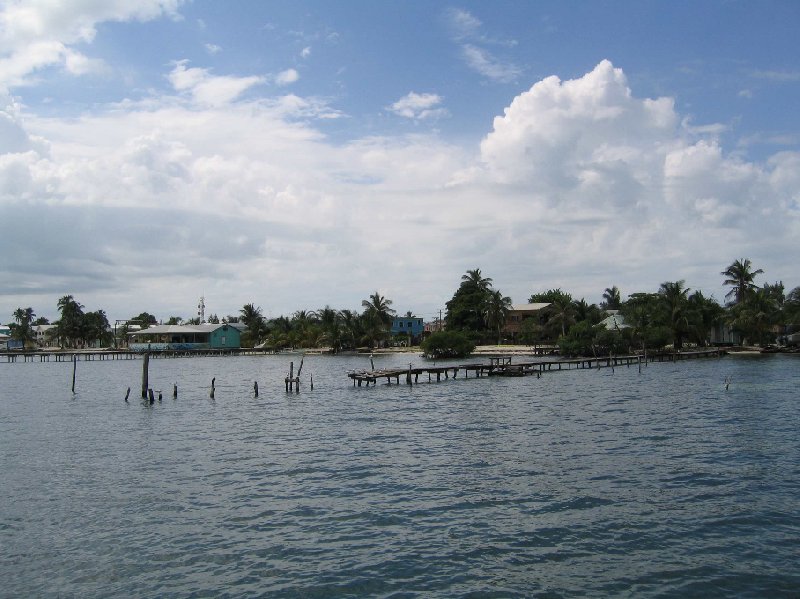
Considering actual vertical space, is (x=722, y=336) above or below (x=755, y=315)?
below

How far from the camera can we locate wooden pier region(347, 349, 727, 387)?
59.3 metres

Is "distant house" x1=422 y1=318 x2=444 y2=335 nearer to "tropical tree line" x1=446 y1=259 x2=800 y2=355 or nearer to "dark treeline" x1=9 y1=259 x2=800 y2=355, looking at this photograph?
"dark treeline" x1=9 y1=259 x2=800 y2=355

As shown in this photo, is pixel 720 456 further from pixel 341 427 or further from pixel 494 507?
pixel 341 427

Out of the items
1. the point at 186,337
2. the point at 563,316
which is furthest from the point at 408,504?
the point at 186,337

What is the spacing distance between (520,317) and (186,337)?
221 feet

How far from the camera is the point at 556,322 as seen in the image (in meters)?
113

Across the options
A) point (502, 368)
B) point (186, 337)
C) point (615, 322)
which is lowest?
point (502, 368)

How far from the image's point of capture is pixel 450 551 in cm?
1565

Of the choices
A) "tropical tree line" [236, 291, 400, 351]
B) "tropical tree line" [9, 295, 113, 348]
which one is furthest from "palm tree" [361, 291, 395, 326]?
"tropical tree line" [9, 295, 113, 348]

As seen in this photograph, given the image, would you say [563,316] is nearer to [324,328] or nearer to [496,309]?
[496,309]

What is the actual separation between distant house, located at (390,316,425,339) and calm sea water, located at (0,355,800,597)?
118680 millimetres

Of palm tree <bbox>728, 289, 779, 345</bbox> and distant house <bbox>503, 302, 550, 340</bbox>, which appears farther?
distant house <bbox>503, 302, 550, 340</bbox>

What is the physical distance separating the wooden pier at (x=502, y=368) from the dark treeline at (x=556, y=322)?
462cm

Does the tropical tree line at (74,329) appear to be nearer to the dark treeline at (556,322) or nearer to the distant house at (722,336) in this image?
the dark treeline at (556,322)
